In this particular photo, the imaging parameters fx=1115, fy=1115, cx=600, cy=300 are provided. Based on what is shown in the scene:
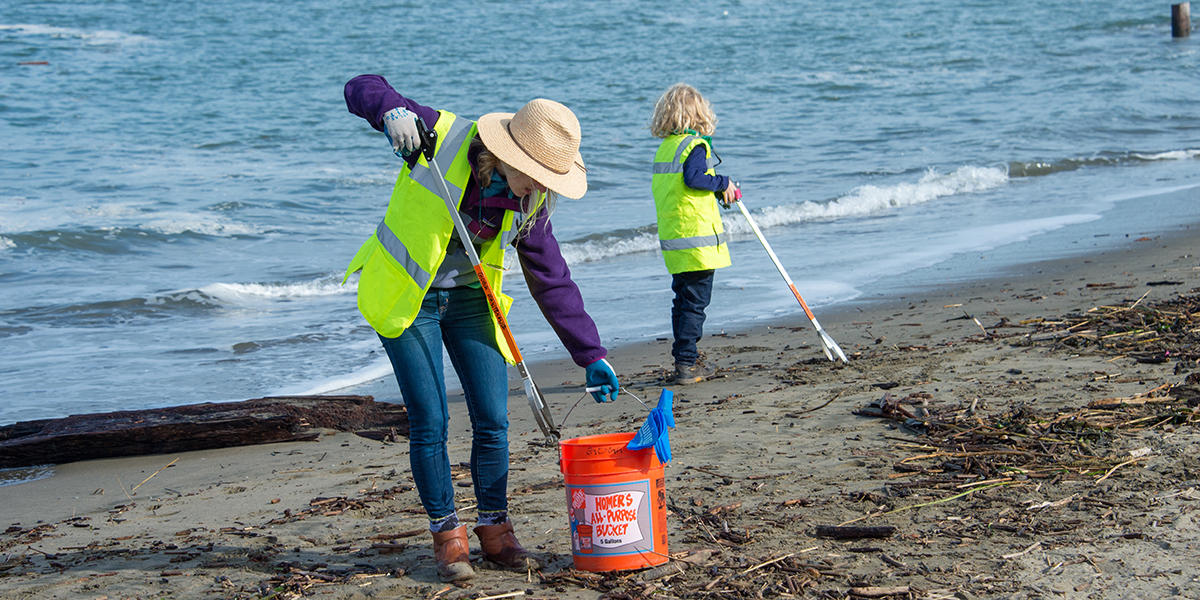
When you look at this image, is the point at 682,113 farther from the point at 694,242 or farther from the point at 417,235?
the point at 417,235

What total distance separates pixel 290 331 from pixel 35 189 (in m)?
7.91

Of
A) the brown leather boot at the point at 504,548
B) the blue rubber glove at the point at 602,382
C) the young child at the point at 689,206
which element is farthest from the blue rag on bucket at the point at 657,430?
the young child at the point at 689,206

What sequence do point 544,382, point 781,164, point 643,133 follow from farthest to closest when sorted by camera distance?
point 643,133
point 781,164
point 544,382

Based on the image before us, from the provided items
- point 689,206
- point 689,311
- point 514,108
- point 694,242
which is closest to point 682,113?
point 689,206

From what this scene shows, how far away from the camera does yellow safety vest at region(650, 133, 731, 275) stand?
21.8 feet

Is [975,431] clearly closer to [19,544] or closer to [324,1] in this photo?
[19,544]

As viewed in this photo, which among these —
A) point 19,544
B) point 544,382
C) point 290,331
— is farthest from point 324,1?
point 19,544

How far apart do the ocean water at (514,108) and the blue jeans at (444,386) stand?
361 cm

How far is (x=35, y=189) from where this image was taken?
14.6 metres

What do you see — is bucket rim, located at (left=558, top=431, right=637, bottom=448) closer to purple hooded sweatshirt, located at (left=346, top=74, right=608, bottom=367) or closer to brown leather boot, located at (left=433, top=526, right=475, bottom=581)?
purple hooded sweatshirt, located at (left=346, top=74, right=608, bottom=367)

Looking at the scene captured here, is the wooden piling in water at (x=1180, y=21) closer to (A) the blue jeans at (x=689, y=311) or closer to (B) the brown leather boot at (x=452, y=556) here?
(A) the blue jeans at (x=689, y=311)

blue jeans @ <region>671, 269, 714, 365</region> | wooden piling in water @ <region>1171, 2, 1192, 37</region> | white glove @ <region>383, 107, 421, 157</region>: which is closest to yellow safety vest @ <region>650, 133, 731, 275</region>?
blue jeans @ <region>671, 269, 714, 365</region>

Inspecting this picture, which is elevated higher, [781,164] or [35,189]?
[35,189]

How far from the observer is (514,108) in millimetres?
22688
